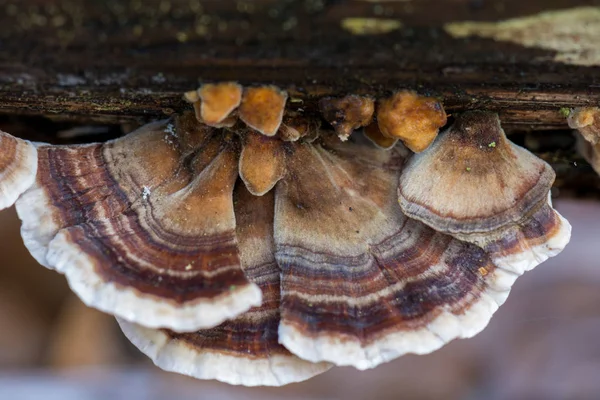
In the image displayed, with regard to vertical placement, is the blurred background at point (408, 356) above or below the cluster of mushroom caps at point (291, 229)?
below

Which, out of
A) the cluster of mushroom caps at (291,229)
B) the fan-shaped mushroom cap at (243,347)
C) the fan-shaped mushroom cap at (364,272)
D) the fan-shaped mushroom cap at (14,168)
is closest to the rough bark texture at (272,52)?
the cluster of mushroom caps at (291,229)

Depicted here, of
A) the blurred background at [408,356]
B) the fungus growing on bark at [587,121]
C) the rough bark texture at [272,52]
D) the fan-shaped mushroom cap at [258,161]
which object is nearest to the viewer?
the rough bark texture at [272,52]

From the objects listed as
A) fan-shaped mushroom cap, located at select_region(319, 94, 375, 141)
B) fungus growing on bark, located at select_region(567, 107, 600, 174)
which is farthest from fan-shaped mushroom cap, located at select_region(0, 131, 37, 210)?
fungus growing on bark, located at select_region(567, 107, 600, 174)

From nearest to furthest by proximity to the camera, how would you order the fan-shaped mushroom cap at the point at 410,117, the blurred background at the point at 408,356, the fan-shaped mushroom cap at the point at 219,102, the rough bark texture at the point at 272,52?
the rough bark texture at the point at 272,52
the fan-shaped mushroom cap at the point at 219,102
the fan-shaped mushroom cap at the point at 410,117
the blurred background at the point at 408,356

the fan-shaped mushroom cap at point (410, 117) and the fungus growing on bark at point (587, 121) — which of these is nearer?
the fan-shaped mushroom cap at point (410, 117)

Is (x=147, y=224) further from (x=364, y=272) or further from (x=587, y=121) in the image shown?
(x=587, y=121)

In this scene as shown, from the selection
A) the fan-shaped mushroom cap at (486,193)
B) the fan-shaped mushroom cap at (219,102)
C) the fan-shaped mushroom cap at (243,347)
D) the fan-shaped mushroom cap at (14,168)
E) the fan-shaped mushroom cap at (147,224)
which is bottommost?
the fan-shaped mushroom cap at (243,347)

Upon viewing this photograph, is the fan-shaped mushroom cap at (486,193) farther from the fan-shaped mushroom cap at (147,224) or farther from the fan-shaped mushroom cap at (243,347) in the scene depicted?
the fan-shaped mushroom cap at (147,224)

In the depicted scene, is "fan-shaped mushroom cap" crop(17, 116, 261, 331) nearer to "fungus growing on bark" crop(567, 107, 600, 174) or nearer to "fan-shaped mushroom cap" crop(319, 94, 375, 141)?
"fan-shaped mushroom cap" crop(319, 94, 375, 141)
